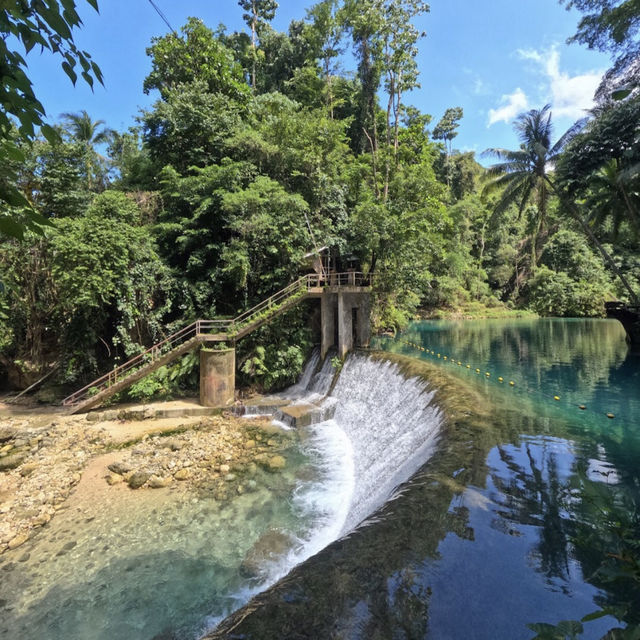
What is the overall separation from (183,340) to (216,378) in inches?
109

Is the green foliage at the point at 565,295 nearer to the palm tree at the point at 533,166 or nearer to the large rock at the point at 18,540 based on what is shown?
the palm tree at the point at 533,166

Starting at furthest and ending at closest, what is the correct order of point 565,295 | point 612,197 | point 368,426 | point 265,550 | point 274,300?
1. point 565,295
2. point 612,197
3. point 274,300
4. point 368,426
5. point 265,550

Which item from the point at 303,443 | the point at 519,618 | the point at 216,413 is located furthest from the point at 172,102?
the point at 519,618

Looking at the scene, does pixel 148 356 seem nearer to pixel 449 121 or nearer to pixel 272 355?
pixel 272 355

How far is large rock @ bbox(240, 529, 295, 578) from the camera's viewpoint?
5.94 meters

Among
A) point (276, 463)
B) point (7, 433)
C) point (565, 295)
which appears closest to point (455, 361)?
point (276, 463)

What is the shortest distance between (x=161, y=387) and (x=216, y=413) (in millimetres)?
2708

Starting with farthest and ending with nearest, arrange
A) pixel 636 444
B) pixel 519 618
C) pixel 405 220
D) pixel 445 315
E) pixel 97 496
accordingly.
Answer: pixel 445 315, pixel 405 220, pixel 97 496, pixel 636 444, pixel 519 618

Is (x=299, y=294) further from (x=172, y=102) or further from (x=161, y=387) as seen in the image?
(x=172, y=102)

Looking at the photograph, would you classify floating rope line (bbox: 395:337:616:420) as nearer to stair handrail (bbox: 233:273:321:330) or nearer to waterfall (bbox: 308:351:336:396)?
waterfall (bbox: 308:351:336:396)

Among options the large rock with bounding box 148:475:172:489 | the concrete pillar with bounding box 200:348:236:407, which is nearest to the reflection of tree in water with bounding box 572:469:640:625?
the large rock with bounding box 148:475:172:489

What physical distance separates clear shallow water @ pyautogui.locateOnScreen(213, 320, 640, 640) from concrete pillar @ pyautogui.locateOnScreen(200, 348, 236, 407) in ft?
28.0

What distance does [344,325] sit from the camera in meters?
14.9

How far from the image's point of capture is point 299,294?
14570mm
